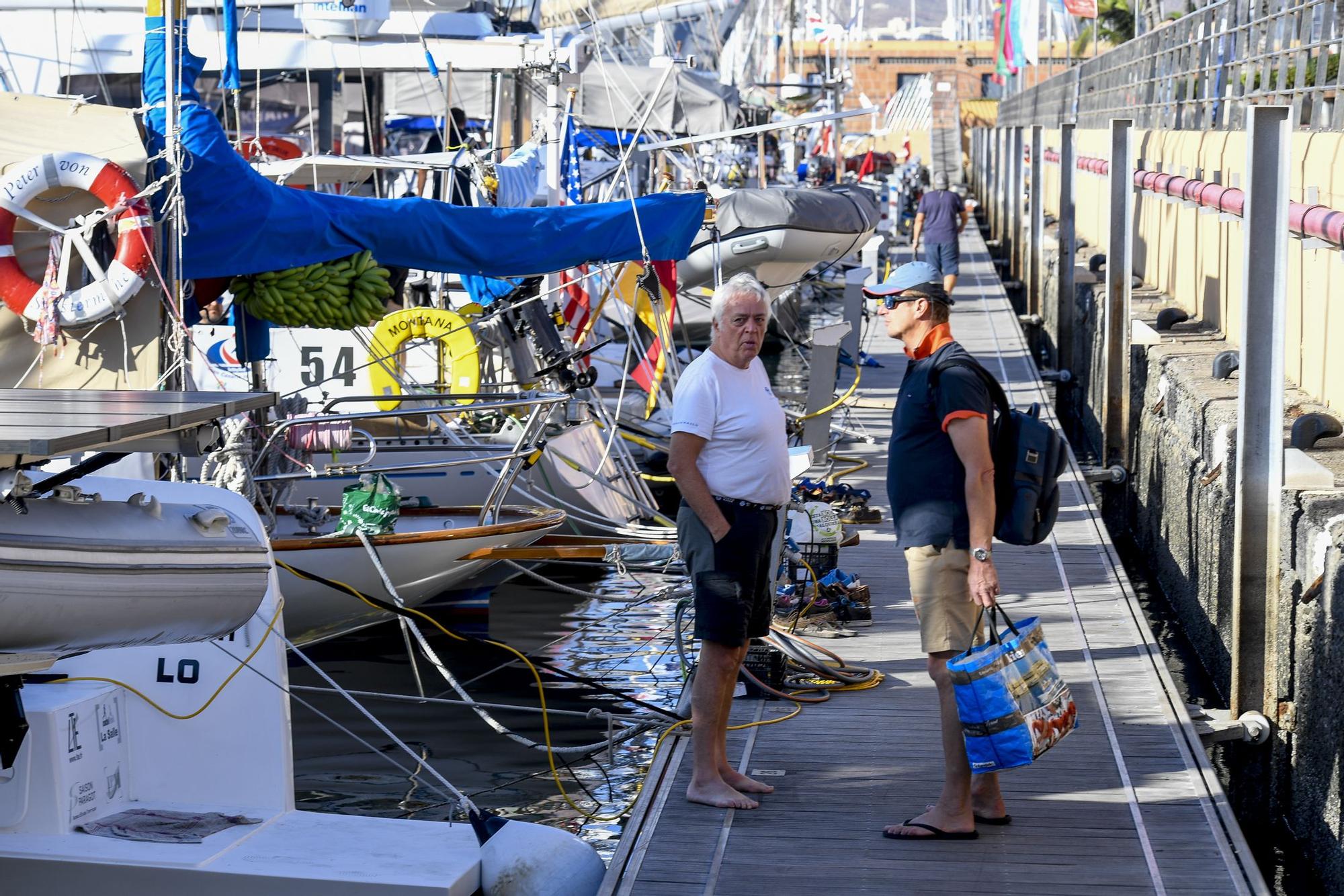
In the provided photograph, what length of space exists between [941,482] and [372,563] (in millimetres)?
4507

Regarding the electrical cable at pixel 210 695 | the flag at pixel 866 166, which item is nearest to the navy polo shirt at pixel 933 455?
the electrical cable at pixel 210 695

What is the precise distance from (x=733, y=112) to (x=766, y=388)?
1678 cm

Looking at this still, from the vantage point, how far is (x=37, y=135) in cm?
692

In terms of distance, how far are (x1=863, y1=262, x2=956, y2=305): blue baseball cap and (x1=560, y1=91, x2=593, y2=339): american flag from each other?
20.5 ft

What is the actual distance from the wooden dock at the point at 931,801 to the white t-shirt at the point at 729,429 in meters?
1.10

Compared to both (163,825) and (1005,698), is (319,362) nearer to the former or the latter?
(163,825)

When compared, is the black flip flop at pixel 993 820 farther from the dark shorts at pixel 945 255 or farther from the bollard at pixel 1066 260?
the dark shorts at pixel 945 255

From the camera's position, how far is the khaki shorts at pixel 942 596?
16.1ft

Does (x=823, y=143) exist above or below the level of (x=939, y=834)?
above

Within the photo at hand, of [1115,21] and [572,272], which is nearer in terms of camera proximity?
[572,272]

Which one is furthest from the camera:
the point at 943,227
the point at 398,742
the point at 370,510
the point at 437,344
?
the point at 943,227

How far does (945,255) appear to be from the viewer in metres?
21.2

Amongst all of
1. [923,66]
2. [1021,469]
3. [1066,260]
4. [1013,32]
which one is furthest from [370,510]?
[923,66]

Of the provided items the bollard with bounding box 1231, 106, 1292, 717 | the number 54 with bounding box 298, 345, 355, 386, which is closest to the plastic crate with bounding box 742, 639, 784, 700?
the bollard with bounding box 1231, 106, 1292, 717
